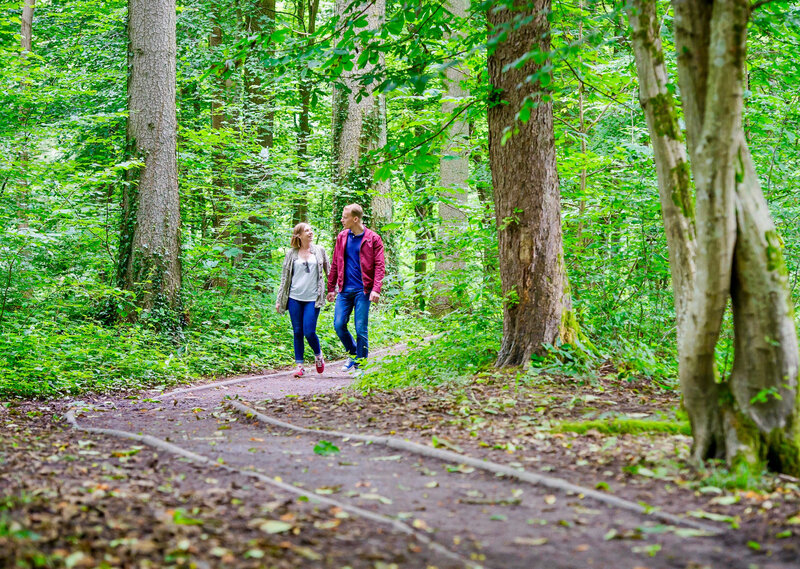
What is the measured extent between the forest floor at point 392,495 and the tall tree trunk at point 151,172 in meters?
5.08

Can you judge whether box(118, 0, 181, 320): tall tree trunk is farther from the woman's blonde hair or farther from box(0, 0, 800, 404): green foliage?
the woman's blonde hair

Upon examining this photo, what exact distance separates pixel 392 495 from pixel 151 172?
9.29 meters

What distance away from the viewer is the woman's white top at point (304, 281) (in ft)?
33.0

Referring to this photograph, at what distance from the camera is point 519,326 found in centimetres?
770

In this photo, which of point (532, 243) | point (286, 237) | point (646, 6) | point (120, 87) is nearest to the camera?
point (646, 6)

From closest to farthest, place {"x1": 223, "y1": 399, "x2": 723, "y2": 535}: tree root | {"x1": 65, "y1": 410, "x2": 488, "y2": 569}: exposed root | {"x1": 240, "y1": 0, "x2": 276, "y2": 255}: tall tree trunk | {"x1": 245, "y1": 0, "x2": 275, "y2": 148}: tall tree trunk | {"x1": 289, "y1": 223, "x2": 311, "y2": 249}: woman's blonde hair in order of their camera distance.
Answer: {"x1": 65, "y1": 410, "x2": 488, "y2": 569}: exposed root < {"x1": 223, "y1": 399, "x2": 723, "y2": 535}: tree root < {"x1": 289, "y1": 223, "x2": 311, "y2": 249}: woman's blonde hair < {"x1": 240, "y1": 0, "x2": 276, "y2": 255}: tall tree trunk < {"x1": 245, "y1": 0, "x2": 275, "y2": 148}: tall tree trunk

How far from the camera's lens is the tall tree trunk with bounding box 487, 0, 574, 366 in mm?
7559

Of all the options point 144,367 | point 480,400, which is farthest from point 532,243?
point 144,367

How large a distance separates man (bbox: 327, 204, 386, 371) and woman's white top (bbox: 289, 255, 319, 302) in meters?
0.28

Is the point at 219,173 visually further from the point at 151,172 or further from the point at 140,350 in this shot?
Answer: the point at 140,350

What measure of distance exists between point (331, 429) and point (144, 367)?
4.85 metres

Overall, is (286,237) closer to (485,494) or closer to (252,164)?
(252,164)

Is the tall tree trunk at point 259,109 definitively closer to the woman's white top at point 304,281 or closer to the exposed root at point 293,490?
the woman's white top at point 304,281

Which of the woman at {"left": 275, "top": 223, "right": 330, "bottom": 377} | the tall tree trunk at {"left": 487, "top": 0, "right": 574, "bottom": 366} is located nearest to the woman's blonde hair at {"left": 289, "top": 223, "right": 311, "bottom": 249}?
the woman at {"left": 275, "top": 223, "right": 330, "bottom": 377}
